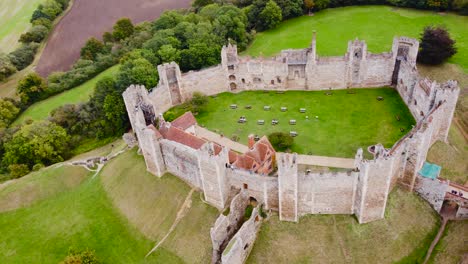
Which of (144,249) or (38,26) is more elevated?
(38,26)

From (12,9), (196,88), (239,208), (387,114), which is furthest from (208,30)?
(12,9)

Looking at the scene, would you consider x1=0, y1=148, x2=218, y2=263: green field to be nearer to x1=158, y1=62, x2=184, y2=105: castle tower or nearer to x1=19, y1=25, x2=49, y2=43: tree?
x1=158, y1=62, x2=184, y2=105: castle tower

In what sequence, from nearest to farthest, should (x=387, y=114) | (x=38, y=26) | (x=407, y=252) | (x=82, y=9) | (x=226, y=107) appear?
1. (x=407, y=252)
2. (x=387, y=114)
3. (x=226, y=107)
4. (x=38, y=26)
5. (x=82, y=9)

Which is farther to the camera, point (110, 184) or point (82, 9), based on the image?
point (82, 9)

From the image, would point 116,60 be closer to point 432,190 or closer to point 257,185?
point 257,185

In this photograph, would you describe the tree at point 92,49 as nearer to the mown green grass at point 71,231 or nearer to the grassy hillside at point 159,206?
the grassy hillside at point 159,206

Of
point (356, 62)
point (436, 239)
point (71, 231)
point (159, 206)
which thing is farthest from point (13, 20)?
point (436, 239)

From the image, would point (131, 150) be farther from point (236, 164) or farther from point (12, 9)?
point (12, 9)
